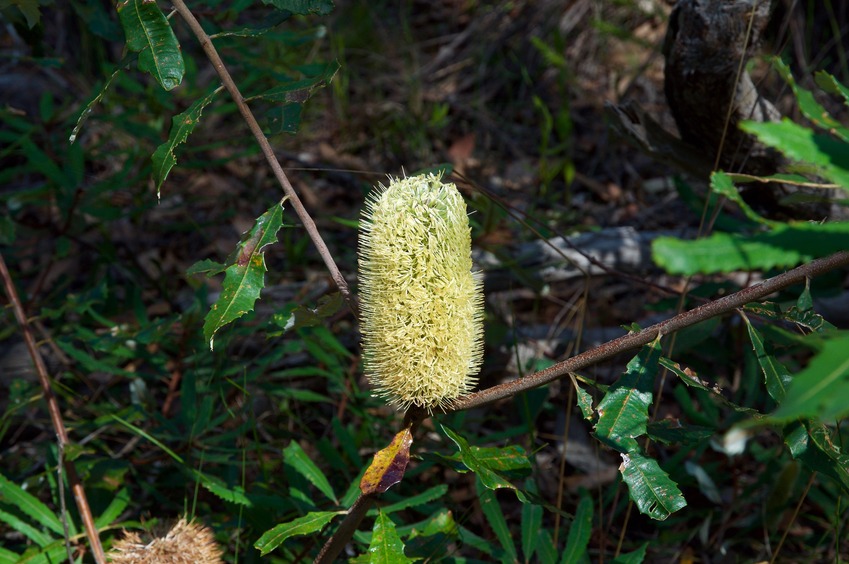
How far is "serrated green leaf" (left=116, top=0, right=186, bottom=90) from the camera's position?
1.46 metres

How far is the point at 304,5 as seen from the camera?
153 centimetres

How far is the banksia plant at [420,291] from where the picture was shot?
1.35m

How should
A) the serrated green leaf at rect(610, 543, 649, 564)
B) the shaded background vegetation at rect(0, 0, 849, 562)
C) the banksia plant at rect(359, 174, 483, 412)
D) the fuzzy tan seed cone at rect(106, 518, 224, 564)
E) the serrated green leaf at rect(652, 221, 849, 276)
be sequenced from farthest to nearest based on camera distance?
the shaded background vegetation at rect(0, 0, 849, 562) → the serrated green leaf at rect(610, 543, 649, 564) → the fuzzy tan seed cone at rect(106, 518, 224, 564) → the banksia plant at rect(359, 174, 483, 412) → the serrated green leaf at rect(652, 221, 849, 276)

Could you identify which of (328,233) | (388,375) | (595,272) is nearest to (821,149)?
(388,375)

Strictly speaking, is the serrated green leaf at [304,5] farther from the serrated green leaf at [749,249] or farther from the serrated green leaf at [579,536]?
the serrated green leaf at [579,536]

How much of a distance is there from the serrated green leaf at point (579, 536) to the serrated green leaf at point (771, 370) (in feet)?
2.24

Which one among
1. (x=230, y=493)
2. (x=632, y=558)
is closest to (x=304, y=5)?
(x=230, y=493)

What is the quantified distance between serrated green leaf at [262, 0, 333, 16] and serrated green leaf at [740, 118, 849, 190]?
101cm

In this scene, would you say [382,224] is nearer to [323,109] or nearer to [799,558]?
[799,558]

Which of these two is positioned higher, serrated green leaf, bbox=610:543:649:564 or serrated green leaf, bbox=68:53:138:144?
serrated green leaf, bbox=68:53:138:144

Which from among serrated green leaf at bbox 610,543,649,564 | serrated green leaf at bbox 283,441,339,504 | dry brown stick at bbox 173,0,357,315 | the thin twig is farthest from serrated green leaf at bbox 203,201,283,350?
serrated green leaf at bbox 610,543,649,564

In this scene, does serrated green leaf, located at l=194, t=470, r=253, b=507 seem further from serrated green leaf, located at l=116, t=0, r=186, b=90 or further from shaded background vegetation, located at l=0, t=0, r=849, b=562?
serrated green leaf, located at l=116, t=0, r=186, b=90

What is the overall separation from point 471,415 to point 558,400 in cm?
37

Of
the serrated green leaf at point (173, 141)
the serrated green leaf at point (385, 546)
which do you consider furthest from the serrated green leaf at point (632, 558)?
the serrated green leaf at point (173, 141)
